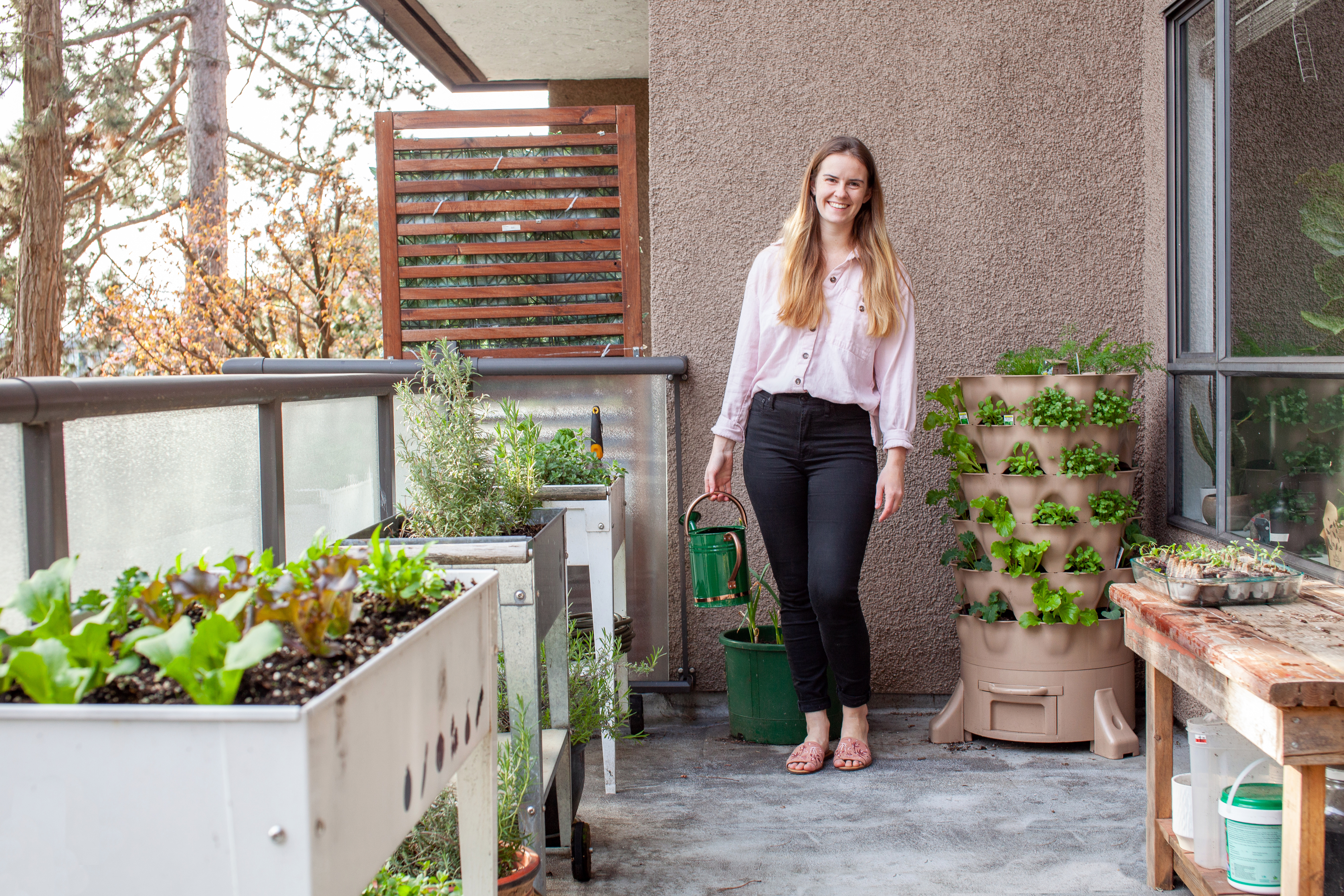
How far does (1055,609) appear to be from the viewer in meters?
2.73

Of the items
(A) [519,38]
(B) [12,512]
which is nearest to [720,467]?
(B) [12,512]

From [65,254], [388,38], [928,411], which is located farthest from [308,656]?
[65,254]

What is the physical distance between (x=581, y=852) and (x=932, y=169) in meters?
2.32

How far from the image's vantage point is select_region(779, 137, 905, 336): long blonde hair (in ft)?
8.50

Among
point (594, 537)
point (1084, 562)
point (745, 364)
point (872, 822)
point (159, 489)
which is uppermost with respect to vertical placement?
point (745, 364)

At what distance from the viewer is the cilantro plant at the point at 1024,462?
8.97 ft

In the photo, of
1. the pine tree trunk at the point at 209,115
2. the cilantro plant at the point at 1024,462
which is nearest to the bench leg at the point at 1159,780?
the cilantro plant at the point at 1024,462

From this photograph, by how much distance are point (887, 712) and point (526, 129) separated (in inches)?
106

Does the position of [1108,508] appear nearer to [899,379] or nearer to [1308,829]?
[899,379]

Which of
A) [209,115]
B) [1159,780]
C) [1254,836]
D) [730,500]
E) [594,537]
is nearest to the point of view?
[1254,836]

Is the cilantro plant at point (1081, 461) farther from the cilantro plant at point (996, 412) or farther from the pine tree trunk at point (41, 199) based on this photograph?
the pine tree trunk at point (41, 199)

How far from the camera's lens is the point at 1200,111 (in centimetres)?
288

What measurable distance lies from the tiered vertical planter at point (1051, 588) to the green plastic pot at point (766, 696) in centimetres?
47

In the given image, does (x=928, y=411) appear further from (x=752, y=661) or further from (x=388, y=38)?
(x=388, y=38)
